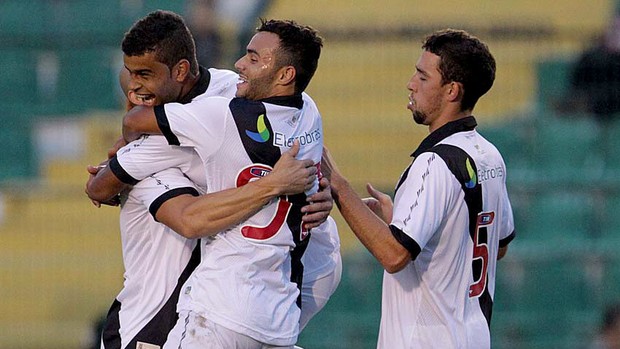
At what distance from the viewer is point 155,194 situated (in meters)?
4.74

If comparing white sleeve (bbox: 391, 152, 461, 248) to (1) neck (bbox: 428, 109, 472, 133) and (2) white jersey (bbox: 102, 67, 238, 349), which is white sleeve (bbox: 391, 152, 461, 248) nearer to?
(1) neck (bbox: 428, 109, 472, 133)

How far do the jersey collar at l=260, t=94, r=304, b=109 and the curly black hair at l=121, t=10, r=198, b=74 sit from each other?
1.37ft

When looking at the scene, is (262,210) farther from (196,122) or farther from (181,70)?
(181,70)

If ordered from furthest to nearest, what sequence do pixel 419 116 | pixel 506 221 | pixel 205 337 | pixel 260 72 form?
pixel 506 221
pixel 419 116
pixel 260 72
pixel 205 337

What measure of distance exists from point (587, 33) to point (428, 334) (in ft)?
20.9

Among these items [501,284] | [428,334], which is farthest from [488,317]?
[501,284]

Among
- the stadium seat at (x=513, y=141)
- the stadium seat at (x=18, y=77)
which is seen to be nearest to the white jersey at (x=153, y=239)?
the stadium seat at (x=513, y=141)

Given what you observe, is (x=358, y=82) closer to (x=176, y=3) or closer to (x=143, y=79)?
(x=176, y=3)

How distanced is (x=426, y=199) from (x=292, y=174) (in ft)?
1.88

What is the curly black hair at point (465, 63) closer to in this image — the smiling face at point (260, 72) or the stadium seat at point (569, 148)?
the smiling face at point (260, 72)

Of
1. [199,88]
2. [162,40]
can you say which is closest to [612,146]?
[199,88]

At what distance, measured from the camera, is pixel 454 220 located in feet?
16.1

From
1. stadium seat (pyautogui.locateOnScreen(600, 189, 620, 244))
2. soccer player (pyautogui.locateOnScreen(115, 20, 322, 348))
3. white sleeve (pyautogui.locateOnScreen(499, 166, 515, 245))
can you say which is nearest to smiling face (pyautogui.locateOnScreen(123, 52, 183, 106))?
soccer player (pyautogui.locateOnScreen(115, 20, 322, 348))

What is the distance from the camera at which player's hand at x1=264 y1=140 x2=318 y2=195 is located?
454 centimetres
